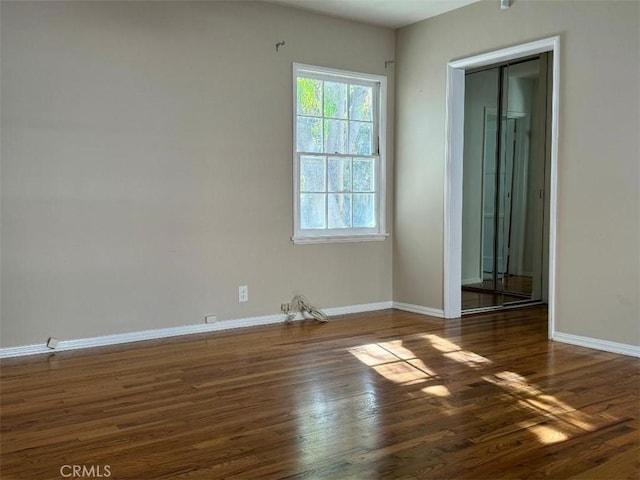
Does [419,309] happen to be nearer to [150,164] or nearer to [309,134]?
[309,134]

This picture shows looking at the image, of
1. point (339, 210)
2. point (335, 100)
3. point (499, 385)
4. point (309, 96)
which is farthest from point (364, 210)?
point (499, 385)

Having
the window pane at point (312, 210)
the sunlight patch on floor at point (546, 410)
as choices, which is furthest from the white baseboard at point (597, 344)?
the window pane at point (312, 210)

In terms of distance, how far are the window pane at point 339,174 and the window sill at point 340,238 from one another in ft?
1.43

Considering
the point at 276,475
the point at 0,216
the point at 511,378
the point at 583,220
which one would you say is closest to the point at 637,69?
the point at 583,220

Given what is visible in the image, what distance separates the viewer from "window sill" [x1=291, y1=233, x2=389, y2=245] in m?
5.23

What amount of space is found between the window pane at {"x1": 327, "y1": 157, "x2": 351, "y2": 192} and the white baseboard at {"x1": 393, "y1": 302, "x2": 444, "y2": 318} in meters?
1.24

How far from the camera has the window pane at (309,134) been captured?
5238mm

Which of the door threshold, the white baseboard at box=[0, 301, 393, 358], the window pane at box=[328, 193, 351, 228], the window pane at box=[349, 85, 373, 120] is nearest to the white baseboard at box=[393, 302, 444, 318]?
the door threshold

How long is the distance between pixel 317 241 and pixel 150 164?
1.62 meters

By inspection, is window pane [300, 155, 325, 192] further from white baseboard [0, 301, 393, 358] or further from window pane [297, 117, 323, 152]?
white baseboard [0, 301, 393, 358]

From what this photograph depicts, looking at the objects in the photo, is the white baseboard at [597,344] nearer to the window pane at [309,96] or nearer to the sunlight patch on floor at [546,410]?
the sunlight patch on floor at [546,410]

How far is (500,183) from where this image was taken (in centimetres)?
620

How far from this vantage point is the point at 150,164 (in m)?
4.45

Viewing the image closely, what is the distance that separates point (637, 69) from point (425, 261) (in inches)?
93.3
